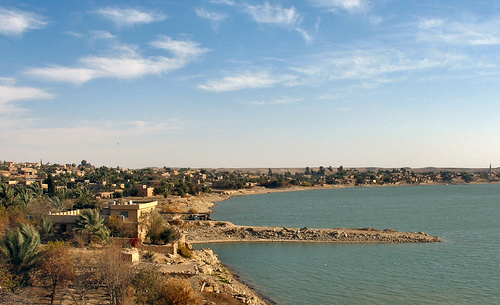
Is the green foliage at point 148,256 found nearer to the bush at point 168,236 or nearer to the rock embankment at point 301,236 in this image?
the bush at point 168,236

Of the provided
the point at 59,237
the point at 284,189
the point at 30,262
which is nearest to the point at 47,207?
the point at 59,237

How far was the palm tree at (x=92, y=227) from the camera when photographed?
82.5 feet

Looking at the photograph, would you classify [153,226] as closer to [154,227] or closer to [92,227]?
[154,227]

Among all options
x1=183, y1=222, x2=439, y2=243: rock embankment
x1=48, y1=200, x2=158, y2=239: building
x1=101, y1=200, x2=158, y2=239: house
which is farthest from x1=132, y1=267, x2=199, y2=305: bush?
x1=183, y1=222, x2=439, y2=243: rock embankment

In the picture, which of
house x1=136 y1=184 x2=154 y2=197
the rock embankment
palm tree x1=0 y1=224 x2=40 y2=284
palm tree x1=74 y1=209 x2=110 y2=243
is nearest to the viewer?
palm tree x1=0 y1=224 x2=40 y2=284

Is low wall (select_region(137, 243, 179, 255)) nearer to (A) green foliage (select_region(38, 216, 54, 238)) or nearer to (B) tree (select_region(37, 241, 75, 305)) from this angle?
(A) green foliage (select_region(38, 216, 54, 238))

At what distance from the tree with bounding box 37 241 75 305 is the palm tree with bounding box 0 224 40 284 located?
29.4 inches

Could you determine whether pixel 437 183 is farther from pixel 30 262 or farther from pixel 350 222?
pixel 30 262

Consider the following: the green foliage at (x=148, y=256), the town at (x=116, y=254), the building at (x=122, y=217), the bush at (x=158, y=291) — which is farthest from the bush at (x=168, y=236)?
the bush at (x=158, y=291)

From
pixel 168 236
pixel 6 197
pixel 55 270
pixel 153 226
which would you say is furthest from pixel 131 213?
pixel 6 197

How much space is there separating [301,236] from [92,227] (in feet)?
67.5

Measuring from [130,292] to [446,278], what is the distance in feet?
62.5

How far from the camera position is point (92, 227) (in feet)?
82.7

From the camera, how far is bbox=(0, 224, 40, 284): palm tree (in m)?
17.7
